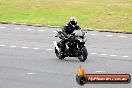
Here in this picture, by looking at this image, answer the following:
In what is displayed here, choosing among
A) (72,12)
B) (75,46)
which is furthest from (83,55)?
(72,12)

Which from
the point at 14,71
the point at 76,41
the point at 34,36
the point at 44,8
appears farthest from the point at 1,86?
the point at 44,8

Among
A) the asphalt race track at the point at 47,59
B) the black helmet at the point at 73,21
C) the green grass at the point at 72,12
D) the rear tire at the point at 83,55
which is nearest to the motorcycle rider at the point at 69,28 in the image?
the black helmet at the point at 73,21

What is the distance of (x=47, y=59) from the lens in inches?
843

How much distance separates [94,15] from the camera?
122 ft

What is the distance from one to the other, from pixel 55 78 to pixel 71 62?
440cm

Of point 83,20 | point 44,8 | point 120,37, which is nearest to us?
point 120,37

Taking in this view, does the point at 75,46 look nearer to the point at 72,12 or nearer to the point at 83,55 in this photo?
the point at 83,55

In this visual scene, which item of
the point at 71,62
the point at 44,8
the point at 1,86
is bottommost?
the point at 44,8

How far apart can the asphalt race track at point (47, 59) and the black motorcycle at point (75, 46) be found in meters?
0.29

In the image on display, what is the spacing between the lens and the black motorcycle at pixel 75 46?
20.0 m

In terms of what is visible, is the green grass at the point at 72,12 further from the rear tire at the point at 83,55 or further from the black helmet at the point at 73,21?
the rear tire at the point at 83,55

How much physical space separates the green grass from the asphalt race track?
2.97 meters

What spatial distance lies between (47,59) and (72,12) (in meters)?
17.7

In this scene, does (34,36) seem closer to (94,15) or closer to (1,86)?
(94,15)
